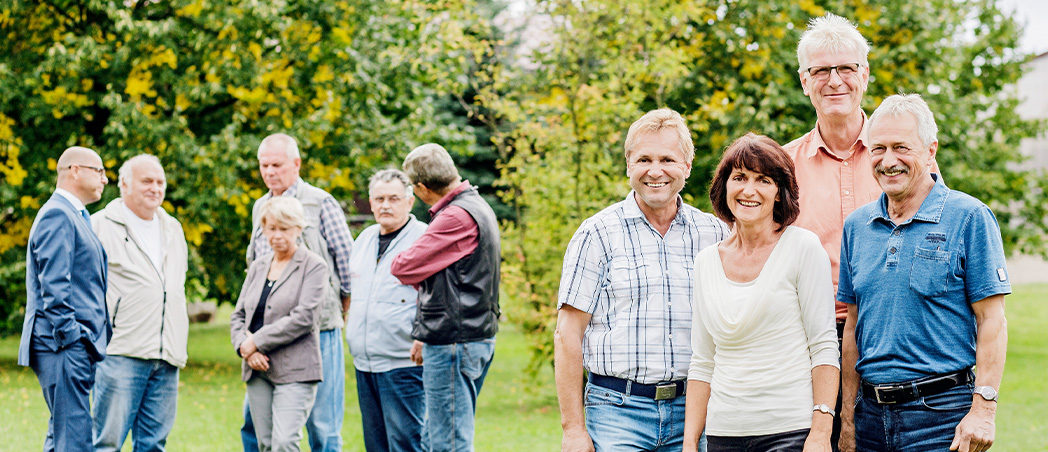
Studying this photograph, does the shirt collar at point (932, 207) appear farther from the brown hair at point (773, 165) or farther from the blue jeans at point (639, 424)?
the blue jeans at point (639, 424)

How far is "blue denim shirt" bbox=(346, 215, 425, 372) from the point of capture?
5.69 m

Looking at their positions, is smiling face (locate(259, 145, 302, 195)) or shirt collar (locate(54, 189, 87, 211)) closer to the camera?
shirt collar (locate(54, 189, 87, 211))

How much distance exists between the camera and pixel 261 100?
12.7 meters

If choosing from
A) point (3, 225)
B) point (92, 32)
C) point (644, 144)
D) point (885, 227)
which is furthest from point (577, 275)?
point (3, 225)

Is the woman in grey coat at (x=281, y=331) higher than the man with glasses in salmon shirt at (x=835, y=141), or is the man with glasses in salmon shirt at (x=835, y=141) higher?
the man with glasses in salmon shirt at (x=835, y=141)

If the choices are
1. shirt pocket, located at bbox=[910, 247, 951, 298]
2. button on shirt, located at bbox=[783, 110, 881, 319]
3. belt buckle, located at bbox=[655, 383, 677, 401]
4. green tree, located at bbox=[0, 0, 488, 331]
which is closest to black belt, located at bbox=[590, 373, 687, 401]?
belt buckle, located at bbox=[655, 383, 677, 401]

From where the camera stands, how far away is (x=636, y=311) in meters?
3.40

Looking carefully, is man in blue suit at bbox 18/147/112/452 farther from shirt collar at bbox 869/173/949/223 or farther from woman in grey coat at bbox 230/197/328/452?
shirt collar at bbox 869/173/949/223

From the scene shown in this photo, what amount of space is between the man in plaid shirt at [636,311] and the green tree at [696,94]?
20.0 ft

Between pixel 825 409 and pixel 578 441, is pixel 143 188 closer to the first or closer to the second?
pixel 578 441

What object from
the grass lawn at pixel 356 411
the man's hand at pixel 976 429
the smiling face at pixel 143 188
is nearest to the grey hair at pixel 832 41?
the man's hand at pixel 976 429

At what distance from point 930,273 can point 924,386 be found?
370 mm

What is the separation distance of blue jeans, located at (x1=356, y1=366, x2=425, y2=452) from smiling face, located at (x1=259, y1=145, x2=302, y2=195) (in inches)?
57.0

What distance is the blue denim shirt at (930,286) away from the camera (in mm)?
3076
